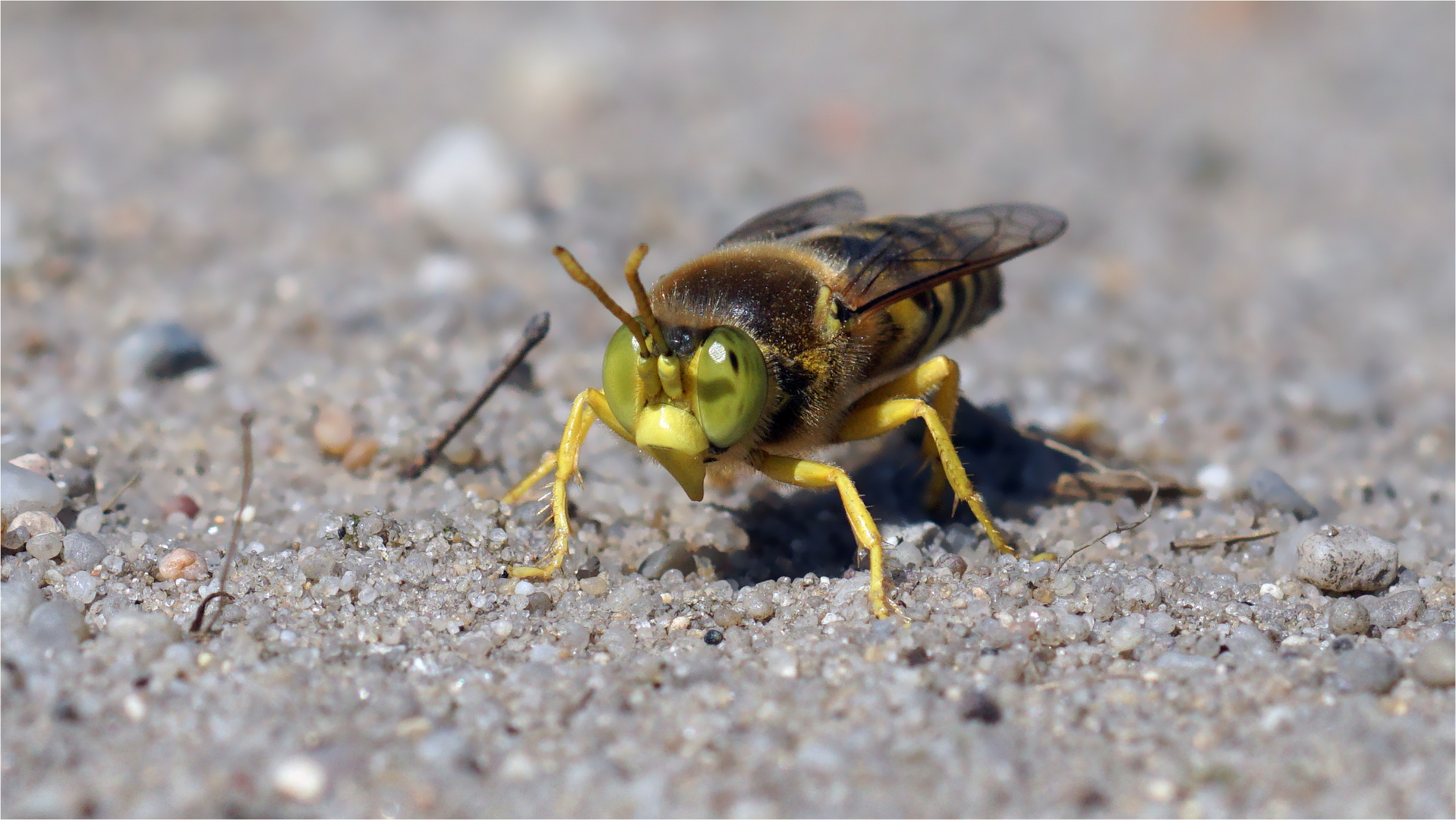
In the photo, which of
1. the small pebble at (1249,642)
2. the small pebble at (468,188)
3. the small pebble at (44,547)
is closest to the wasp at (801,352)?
the small pebble at (1249,642)

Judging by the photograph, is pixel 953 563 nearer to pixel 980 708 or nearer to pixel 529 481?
pixel 980 708

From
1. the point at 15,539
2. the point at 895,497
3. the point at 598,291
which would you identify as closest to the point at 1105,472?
the point at 895,497

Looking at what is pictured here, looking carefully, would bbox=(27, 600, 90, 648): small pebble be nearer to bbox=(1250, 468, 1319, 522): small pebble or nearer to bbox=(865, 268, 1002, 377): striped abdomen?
bbox=(865, 268, 1002, 377): striped abdomen

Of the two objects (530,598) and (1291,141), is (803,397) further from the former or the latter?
(1291,141)

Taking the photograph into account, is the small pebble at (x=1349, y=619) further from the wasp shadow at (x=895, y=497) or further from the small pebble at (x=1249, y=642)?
the wasp shadow at (x=895, y=497)

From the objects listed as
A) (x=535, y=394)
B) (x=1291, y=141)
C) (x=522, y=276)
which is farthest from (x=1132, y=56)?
(x=535, y=394)

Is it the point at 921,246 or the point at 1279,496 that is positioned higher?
the point at 921,246

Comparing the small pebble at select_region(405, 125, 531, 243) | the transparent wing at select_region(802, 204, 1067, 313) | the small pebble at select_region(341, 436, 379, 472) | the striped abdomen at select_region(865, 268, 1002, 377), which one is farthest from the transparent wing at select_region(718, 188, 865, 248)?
the small pebble at select_region(405, 125, 531, 243)
